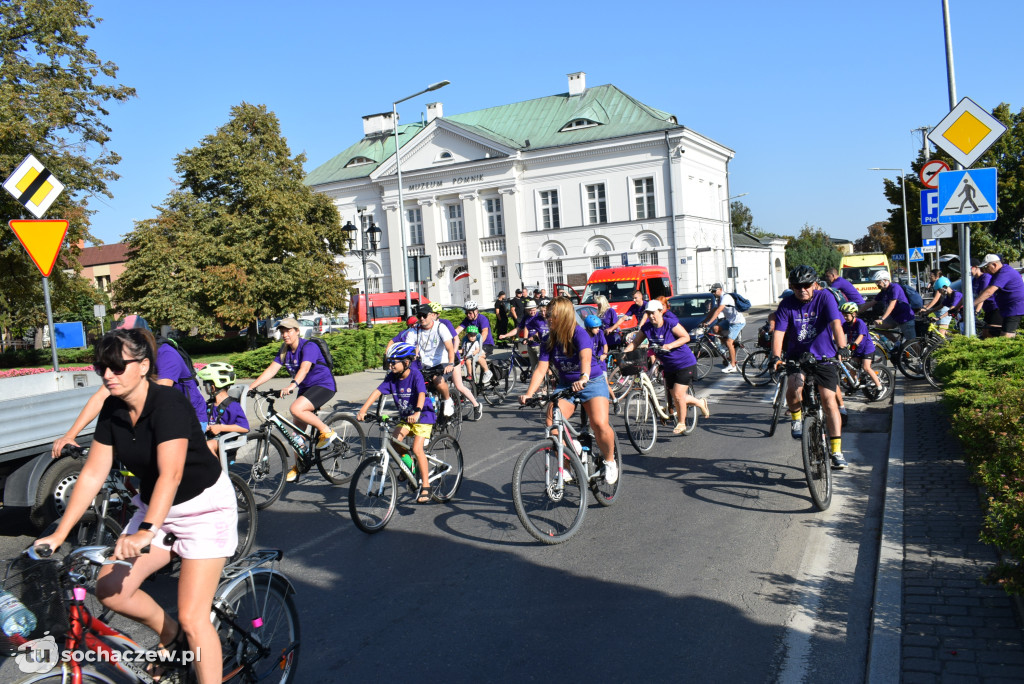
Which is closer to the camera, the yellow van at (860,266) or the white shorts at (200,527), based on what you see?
the white shorts at (200,527)

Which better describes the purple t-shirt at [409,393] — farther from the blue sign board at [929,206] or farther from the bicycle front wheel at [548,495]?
the blue sign board at [929,206]

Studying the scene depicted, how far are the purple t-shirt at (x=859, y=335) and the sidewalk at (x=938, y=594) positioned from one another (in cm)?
436

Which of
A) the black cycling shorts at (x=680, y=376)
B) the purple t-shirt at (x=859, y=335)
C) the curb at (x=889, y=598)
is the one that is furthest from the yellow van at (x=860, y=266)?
the curb at (x=889, y=598)

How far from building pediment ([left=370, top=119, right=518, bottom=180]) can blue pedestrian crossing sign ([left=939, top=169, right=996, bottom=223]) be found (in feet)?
137

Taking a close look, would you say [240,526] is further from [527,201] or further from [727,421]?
[527,201]

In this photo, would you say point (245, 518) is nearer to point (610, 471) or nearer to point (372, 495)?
point (372, 495)

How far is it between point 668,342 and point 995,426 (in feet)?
14.3

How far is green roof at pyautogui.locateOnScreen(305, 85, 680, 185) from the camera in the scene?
4972 centimetres

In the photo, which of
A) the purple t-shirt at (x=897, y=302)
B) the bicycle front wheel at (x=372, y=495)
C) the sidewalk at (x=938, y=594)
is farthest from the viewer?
the purple t-shirt at (x=897, y=302)

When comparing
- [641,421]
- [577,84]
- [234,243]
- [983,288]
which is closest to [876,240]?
[577,84]

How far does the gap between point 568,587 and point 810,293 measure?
13.0 ft

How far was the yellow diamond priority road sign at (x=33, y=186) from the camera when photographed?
29.6 feet

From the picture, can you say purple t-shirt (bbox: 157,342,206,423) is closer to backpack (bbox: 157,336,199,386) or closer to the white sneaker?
backpack (bbox: 157,336,199,386)

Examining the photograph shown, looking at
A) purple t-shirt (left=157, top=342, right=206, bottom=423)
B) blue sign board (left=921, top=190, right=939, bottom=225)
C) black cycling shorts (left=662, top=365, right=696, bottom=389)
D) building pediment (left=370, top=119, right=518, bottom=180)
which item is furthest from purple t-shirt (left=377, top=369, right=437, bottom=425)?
building pediment (left=370, top=119, right=518, bottom=180)
